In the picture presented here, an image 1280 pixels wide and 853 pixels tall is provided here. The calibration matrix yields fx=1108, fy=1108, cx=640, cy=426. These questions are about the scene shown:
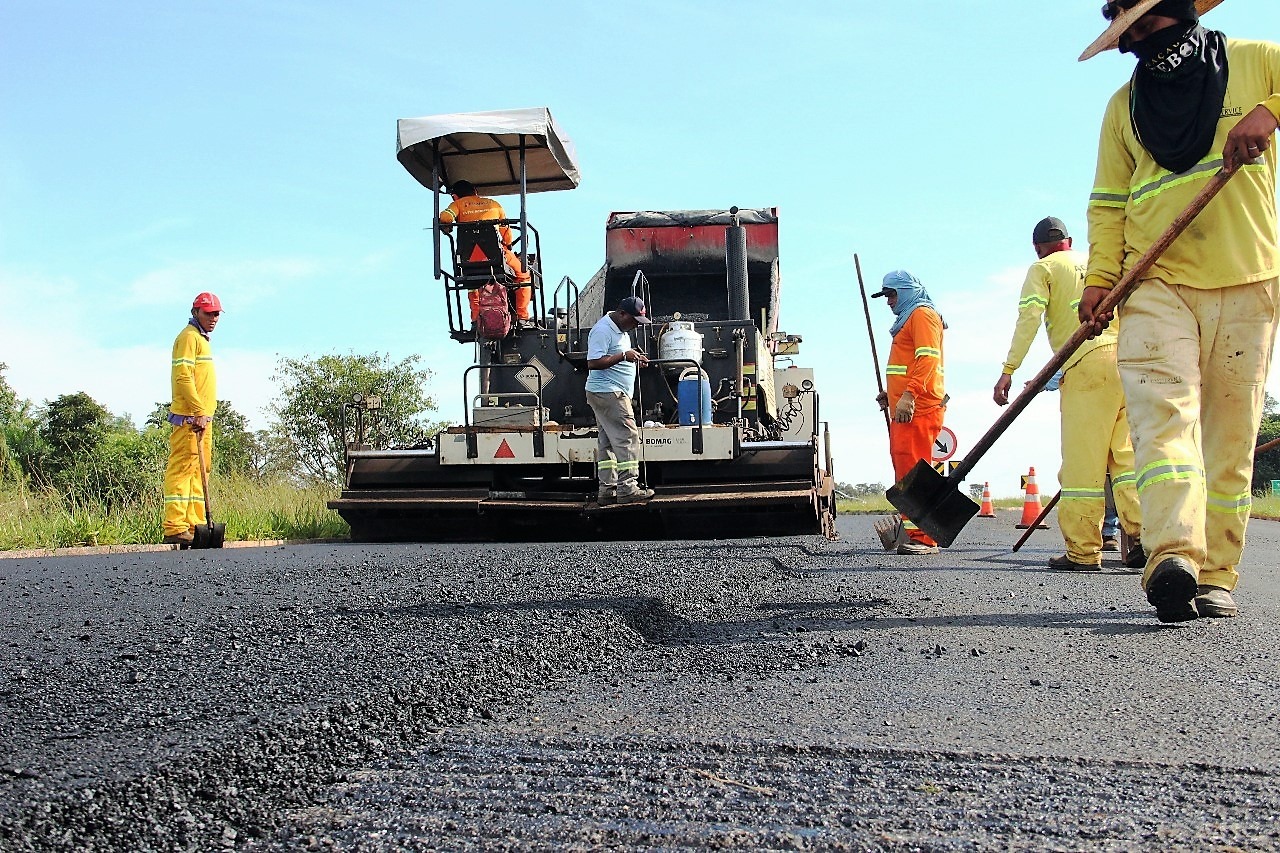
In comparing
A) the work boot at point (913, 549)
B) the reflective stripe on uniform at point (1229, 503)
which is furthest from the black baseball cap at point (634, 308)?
the reflective stripe on uniform at point (1229, 503)

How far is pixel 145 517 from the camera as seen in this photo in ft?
29.9

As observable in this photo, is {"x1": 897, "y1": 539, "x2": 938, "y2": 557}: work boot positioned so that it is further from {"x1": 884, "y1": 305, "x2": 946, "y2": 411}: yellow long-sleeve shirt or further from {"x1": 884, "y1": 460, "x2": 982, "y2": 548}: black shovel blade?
{"x1": 884, "y1": 460, "x2": 982, "y2": 548}: black shovel blade

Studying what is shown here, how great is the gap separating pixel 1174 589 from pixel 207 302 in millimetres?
7451

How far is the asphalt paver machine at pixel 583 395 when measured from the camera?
823 centimetres

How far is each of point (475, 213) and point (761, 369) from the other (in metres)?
2.82

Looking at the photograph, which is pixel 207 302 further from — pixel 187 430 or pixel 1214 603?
pixel 1214 603

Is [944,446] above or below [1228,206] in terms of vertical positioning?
below

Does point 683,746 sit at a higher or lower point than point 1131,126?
lower

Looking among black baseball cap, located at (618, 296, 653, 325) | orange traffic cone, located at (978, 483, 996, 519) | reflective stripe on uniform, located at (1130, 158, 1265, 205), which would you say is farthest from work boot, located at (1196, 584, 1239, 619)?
orange traffic cone, located at (978, 483, 996, 519)

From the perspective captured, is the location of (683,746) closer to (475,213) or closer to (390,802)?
(390,802)

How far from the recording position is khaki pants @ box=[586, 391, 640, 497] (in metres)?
8.02

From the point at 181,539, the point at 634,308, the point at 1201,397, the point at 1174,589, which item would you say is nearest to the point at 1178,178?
the point at 1201,397

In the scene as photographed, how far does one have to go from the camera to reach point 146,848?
153 cm

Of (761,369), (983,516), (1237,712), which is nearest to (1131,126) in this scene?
(1237,712)
